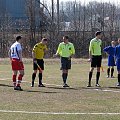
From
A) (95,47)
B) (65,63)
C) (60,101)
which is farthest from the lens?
(65,63)

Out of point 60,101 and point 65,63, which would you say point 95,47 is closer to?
point 65,63

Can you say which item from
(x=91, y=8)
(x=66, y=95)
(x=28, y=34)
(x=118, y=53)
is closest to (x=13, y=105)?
(x=66, y=95)

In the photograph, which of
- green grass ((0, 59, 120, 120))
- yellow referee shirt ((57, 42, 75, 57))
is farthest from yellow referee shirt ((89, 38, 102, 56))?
green grass ((0, 59, 120, 120))

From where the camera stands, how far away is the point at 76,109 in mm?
12578

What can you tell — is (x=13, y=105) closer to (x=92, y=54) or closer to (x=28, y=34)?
(x=92, y=54)

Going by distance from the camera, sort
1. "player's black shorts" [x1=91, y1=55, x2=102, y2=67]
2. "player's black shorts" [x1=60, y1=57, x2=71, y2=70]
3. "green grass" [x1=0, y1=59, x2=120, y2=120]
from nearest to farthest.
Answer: "green grass" [x1=0, y1=59, x2=120, y2=120]
"player's black shorts" [x1=91, y1=55, x2=102, y2=67]
"player's black shorts" [x1=60, y1=57, x2=71, y2=70]

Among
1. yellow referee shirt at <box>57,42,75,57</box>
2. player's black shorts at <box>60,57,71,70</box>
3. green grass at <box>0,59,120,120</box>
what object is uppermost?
yellow referee shirt at <box>57,42,75,57</box>

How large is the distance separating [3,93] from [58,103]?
11.0ft

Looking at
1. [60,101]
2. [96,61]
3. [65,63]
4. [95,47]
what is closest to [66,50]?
[65,63]

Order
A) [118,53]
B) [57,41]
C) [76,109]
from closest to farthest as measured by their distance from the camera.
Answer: [76,109] < [118,53] < [57,41]

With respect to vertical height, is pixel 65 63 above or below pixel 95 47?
below

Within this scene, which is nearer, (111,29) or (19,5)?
(111,29)

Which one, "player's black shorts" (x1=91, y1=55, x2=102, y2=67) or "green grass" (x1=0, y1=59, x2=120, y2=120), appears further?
"player's black shorts" (x1=91, y1=55, x2=102, y2=67)

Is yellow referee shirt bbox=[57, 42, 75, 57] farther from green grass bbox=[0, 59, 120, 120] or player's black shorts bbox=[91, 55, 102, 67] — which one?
green grass bbox=[0, 59, 120, 120]
